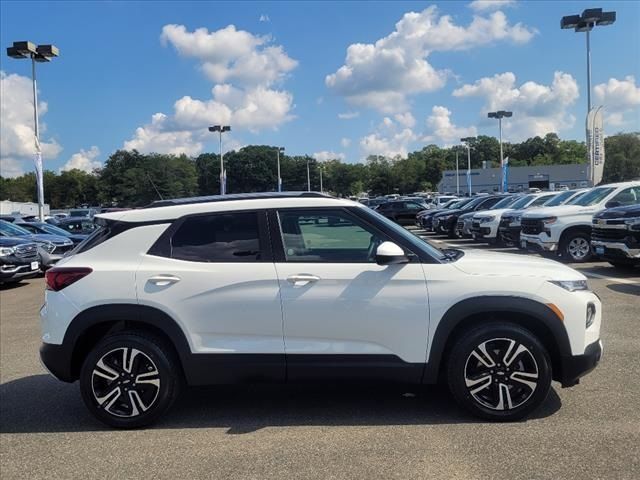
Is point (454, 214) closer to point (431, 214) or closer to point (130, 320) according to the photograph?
point (431, 214)

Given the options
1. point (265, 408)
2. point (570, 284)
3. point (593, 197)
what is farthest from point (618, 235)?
point (265, 408)

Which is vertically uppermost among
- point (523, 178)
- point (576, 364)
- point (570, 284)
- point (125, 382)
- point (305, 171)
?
point (305, 171)

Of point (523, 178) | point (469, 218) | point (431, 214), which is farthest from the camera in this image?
point (523, 178)

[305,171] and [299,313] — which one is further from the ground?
[305,171]

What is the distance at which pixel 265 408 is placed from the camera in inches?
191

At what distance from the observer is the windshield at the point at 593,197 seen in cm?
1399

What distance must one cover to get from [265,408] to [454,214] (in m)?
19.9

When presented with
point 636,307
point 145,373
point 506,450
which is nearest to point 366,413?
point 506,450

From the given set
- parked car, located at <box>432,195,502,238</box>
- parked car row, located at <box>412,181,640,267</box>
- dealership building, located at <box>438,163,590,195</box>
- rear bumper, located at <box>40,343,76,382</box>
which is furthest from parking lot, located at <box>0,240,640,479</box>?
dealership building, located at <box>438,163,590,195</box>

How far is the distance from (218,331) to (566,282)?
2.66 meters

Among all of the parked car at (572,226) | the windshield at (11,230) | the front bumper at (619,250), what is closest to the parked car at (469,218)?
the parked car at (572,226)

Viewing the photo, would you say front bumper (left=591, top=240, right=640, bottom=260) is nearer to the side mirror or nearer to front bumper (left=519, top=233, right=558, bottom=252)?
front bumper (left=519, top=233, right=558, bottom=252)

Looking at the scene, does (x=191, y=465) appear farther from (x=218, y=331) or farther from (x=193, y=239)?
(x=193, y=239)

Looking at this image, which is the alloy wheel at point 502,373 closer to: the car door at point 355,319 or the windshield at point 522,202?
the car door at point 355,319
